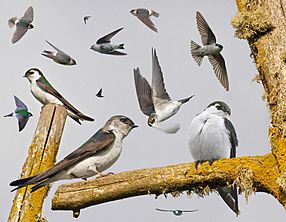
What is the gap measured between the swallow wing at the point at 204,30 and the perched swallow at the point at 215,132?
1.89 metres

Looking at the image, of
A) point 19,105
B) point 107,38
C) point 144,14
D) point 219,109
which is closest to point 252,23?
point 219,109

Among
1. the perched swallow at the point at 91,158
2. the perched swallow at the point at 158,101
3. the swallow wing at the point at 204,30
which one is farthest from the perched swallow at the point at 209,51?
the perched swallow at the point at 91,158

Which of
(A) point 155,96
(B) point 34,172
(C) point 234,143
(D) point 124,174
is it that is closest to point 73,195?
(D) point 124,174

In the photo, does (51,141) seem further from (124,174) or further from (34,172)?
(124,174)

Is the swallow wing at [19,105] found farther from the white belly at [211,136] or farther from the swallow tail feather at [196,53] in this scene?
the white belly at [211,136]

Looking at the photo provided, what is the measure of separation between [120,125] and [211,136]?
3.27 ft

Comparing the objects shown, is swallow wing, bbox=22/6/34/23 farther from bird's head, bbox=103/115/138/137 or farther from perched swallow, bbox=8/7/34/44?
bird's head, bbox=103/115/138/137

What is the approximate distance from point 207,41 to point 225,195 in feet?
9.95

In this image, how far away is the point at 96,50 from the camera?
8.70 metres

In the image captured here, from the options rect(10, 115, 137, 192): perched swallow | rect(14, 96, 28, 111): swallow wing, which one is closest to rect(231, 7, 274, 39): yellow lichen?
rect(10, 115, 137, 192): perched swallow

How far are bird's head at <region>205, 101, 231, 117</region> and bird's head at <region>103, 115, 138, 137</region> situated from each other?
0.76 m

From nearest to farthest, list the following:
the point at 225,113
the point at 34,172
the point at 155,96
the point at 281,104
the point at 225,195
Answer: the point at 281,104, the point at 225,195, the point at 34,172, the point at 225,113, the point at 155,96

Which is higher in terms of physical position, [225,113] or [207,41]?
[207,41]

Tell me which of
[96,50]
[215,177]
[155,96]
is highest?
[96,50]
